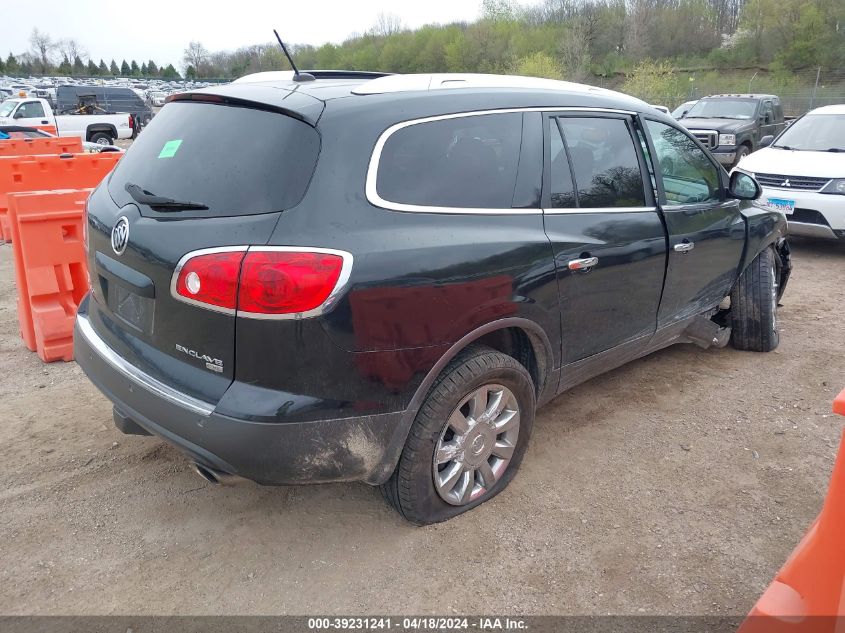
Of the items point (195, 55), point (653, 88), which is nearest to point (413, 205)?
point (653, 88)

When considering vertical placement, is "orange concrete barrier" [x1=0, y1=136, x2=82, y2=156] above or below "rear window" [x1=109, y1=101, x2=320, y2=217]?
below

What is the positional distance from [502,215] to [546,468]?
1.40 m

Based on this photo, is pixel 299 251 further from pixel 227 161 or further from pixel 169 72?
pixel 169 72

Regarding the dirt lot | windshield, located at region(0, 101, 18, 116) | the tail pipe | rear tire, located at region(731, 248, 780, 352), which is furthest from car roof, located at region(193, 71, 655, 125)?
windshield, located at region(0, 101, 18, 116)

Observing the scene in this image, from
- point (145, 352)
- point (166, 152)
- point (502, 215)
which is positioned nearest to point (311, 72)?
point (166, 152)

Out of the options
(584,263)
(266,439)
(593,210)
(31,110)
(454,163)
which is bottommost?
(266,439)

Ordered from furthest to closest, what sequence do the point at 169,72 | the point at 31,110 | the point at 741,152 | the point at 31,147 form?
the point at 169,72, the point at 31,110, the point at 741,152, the point at 31,147

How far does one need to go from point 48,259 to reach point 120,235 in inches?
99.3

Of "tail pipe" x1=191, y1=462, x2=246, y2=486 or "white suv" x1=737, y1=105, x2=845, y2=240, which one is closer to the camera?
"tail pipe" x1=191, y1=462, x2=246, y2=486

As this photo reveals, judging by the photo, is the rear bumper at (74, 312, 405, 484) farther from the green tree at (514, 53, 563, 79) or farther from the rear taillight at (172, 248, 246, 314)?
the green tree at (514, 53, 563, 79)

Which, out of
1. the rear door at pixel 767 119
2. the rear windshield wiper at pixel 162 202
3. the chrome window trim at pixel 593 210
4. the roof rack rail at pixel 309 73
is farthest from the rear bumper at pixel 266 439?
the rear door at pixel 767 119

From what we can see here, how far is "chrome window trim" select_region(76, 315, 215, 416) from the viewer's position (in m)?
2.34

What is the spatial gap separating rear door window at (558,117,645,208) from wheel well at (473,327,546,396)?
73 cm

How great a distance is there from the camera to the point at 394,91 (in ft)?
8.76
